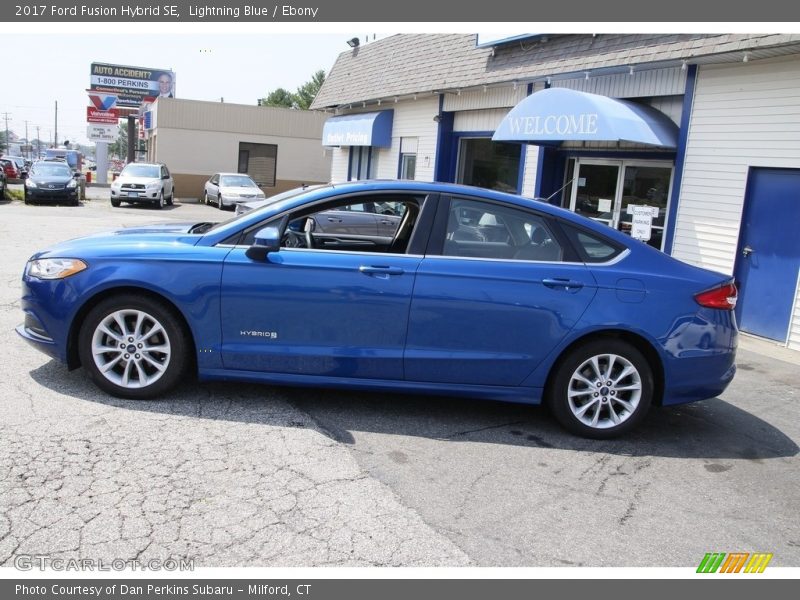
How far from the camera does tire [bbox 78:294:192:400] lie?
479 cm

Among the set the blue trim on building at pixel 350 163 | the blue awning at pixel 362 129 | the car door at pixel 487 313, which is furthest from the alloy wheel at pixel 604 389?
the blue trim on building at pixel 350 163

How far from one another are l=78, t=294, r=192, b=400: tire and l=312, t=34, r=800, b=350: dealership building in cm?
698

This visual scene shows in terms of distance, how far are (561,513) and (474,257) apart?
1.82 meters

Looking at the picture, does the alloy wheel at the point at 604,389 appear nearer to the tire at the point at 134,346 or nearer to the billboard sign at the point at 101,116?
the tire at the point at 134,346

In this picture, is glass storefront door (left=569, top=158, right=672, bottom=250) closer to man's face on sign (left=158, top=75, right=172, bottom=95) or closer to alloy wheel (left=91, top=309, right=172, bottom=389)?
alloy wheel (left=91, top=309, right=172, bottom=389)

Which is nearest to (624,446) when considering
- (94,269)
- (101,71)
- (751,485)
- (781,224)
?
(751,485)

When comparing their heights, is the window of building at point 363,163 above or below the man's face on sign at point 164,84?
below

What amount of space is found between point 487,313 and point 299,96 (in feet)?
253

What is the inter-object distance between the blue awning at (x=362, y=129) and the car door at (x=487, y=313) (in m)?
14.0

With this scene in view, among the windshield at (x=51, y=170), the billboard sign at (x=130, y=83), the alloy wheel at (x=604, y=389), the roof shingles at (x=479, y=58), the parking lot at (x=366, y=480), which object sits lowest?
the parking lot at (x=366, y=480)

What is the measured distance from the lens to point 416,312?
15.6 ft

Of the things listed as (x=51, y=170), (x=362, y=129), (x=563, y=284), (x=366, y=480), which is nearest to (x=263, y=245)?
(x=366, y=480)

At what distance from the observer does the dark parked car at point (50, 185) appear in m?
23.9

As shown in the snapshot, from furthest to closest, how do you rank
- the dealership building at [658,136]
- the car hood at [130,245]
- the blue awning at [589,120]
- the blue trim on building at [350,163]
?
the blue trim on building at [350,163]
the blue awning at [589,120]
the dealership building at [658,136]
the car hood at [130,245]
